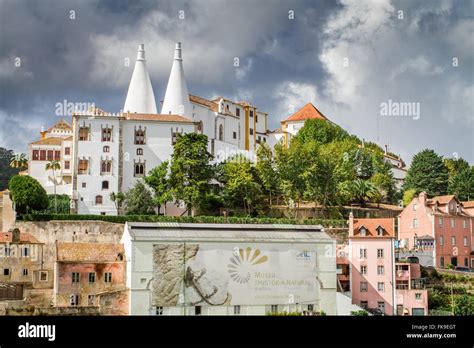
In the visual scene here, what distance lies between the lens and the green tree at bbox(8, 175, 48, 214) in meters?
21.3

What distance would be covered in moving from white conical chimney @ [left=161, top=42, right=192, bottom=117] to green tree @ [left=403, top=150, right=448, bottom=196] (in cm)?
903

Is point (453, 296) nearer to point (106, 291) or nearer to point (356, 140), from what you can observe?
point (106, 291)

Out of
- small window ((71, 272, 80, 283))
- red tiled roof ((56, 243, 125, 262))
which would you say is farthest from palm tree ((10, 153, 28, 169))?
small window ((71, 272, 80, 283))

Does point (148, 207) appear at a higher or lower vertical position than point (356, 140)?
lower

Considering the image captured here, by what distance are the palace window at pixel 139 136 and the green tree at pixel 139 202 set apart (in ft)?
7.85

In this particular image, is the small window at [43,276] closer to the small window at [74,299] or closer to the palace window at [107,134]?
the small window at [74,299]

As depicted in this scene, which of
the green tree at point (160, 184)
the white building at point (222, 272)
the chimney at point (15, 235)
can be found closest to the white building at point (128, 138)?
the green tree at point (160, 184)

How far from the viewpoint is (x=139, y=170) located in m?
24.9

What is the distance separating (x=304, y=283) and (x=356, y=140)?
609 inches

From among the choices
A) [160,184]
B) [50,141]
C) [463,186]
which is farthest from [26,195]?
[463,186]

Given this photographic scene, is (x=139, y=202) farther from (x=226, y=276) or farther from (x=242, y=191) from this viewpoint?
(x=226, y=276)

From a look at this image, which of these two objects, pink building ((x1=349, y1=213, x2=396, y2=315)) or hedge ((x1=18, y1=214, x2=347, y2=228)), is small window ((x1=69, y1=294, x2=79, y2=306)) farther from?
pink building ((x1=349, y1=213, x2=396, y2=315))
